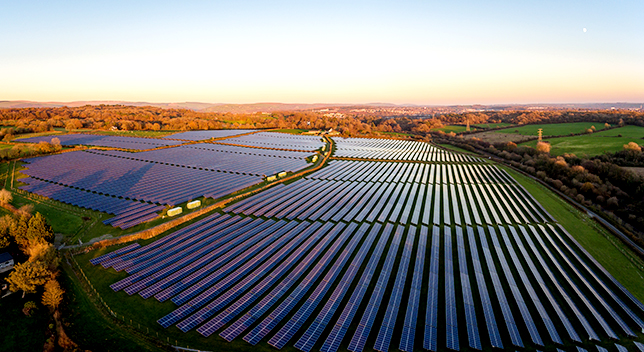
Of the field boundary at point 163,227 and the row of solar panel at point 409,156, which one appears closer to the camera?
the field boundary at point 163,227

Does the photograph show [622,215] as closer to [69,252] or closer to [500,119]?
[69,252]

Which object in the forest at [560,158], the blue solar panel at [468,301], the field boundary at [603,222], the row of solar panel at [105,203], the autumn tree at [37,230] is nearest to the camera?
the blue solar panel at [468,301]

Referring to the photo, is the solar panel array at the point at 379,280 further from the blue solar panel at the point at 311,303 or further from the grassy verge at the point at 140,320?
the grassy verge at the point at 140,320

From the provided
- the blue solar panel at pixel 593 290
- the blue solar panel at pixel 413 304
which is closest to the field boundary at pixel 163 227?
the blue solar panel at pixel 413 304

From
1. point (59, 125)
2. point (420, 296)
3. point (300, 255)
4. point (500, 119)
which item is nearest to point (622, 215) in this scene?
point (420, 296)

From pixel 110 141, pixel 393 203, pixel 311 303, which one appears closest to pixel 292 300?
pixel 311 303

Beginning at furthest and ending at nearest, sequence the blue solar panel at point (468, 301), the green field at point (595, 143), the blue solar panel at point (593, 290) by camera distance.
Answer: the green field at point (595, 143) < the blue solar panel at point (593, 290) < the blue solar panel at point (468, 301)
